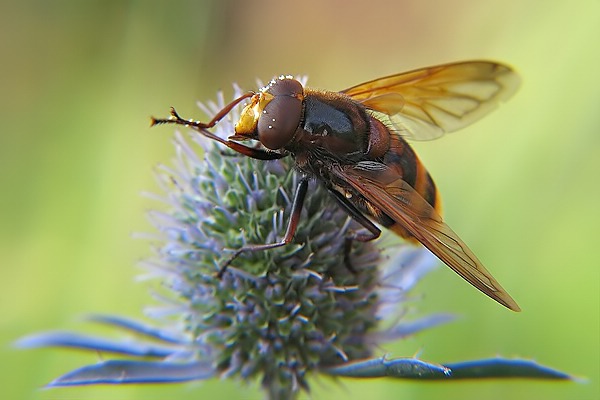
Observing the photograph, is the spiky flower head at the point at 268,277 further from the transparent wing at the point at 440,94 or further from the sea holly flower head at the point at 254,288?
the transparent wing at the point at 440,94

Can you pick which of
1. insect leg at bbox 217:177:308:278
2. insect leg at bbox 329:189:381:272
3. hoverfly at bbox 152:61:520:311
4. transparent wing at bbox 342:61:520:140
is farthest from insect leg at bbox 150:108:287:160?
transparent wing at bbox 342:61:520:140

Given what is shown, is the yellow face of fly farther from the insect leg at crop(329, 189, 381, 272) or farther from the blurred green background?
the blurred green background

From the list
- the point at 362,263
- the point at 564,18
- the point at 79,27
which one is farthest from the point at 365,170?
the point at 79,27

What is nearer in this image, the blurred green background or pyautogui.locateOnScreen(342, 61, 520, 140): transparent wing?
pyautogui.locateOnScreen(342, 61, 520, 140): transparent wing

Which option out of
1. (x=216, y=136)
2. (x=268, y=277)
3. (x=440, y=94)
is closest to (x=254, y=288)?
(x=268, y=277)

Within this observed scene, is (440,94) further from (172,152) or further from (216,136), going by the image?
(172,152)
